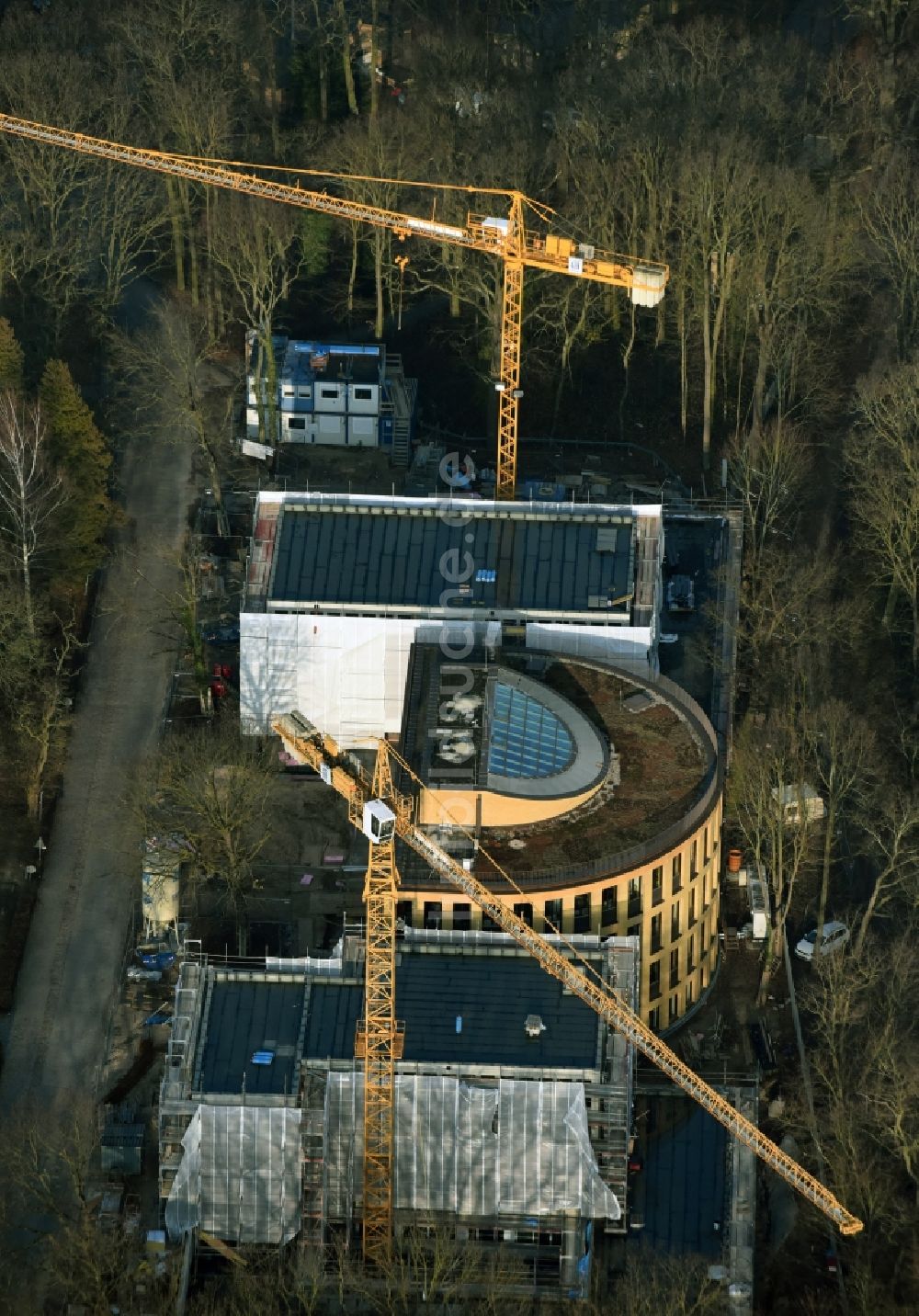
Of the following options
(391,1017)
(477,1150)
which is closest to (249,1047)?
(391,1017)

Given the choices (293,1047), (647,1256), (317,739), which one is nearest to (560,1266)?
(647,1256)

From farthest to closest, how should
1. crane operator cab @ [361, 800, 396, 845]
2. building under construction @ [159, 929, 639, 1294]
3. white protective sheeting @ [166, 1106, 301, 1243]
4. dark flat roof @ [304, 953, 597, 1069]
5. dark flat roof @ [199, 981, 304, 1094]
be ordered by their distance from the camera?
dark flat roof @ [304, 953, 597, 1069], dark flat roof @ [199, 981, 304, 1094], white protective sheeting @ [166, 1106, 301, 1243], building under construction @ [159, 929, 639, 1294], crane operator cab @ [361, 800, 396, 845]

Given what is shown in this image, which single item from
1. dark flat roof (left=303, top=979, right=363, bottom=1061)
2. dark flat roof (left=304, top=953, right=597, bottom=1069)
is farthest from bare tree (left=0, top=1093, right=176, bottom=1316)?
dark flat roof (left=304, top=953, right=597, bottom=1069)

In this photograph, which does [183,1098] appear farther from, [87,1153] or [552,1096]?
[552,1096]

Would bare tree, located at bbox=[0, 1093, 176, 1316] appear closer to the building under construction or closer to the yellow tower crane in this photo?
the building under construction

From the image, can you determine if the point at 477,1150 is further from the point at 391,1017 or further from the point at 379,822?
the point at 379,822
